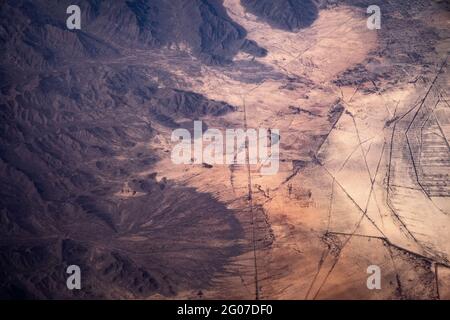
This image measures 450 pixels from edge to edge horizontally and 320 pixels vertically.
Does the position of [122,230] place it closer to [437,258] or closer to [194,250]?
[194,250]

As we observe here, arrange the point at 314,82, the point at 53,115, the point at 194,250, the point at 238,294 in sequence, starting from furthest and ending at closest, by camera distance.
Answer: the point at 314,82 < the point at 53,115 < the point at 194,250 < the point at 238,294

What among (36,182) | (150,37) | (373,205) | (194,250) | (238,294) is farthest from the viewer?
(150,37)

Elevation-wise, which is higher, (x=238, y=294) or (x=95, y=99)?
(x=95, y=99)

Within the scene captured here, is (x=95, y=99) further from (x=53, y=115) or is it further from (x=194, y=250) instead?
(x=194, y=250)

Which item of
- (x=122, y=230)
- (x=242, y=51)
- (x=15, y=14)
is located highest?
(x=15, y=14)

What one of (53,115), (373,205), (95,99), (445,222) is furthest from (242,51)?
(445,222)

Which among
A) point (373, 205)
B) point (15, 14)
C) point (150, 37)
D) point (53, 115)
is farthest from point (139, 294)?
point (15, 14)

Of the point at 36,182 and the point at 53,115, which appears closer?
the point at 36,182
